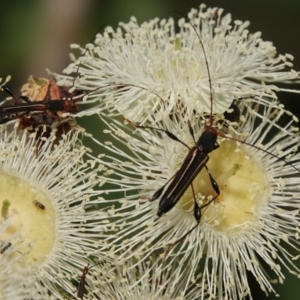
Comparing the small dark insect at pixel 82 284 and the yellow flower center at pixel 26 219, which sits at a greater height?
the yellow flower center at pixel 26 219

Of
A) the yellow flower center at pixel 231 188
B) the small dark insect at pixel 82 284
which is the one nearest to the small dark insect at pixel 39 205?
the small dark insect at pixel 82 284

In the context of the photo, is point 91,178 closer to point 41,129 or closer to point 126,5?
point 41,129

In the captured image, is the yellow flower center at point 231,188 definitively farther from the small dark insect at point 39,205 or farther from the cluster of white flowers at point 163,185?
the small dark insect at point 39,205

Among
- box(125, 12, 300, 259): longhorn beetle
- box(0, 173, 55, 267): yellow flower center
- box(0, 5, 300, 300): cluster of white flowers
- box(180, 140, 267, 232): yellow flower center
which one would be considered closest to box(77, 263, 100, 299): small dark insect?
box(0, 5, 300, 300): cluster of white flowers

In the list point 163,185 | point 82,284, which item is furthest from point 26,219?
point 163,185

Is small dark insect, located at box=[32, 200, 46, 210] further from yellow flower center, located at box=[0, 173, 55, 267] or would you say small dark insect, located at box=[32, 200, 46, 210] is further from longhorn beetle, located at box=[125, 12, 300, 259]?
longhorn beetle, located at box=[125, 12, 300, 259]

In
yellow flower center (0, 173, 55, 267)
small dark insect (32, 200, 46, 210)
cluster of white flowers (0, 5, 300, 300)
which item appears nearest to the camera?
yellow flower center (0, 173, 55, 267)

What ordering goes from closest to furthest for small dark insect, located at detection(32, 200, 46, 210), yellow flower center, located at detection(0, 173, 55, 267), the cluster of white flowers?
1. yellow flower center, located at detection(0, 173, 55, 267)
2. the cluster of white flowers
3. small dark insect, located at detection(32, 200, 46, 210)

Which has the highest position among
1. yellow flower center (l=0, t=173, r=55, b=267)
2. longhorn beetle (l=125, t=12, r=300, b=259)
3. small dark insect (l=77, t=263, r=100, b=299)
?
longhorn beetle (l=125, t=12, r=300, b=259)
